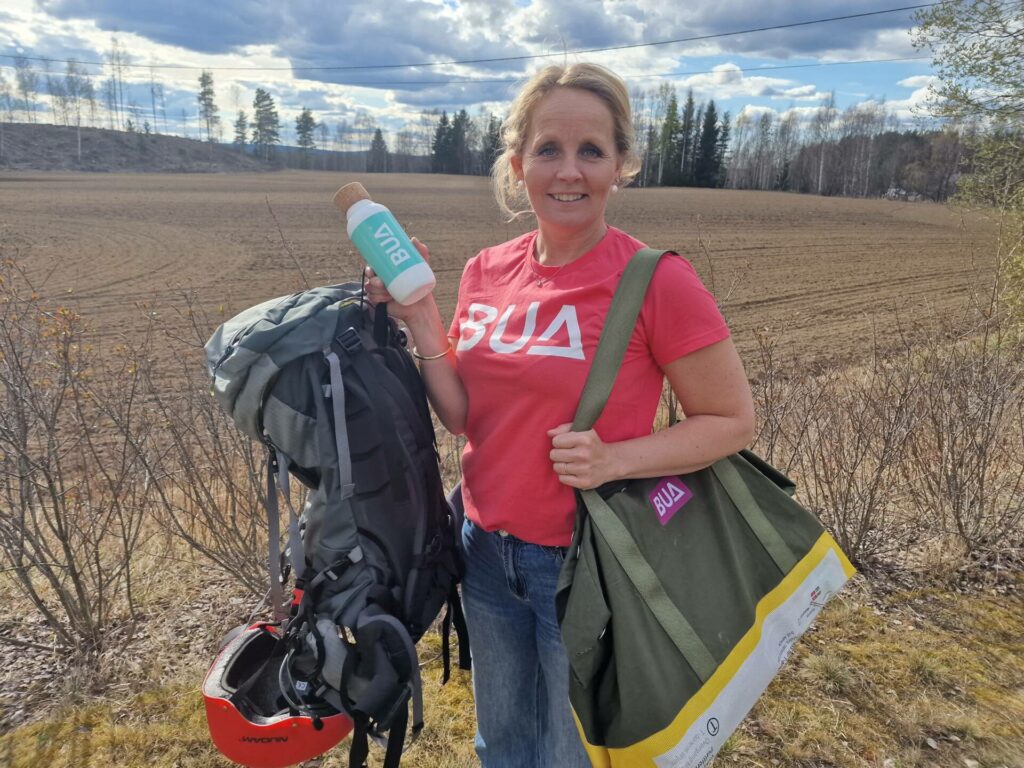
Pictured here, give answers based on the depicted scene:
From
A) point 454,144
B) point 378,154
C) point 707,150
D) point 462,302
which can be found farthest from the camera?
point 378,154

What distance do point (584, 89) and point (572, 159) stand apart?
18cm

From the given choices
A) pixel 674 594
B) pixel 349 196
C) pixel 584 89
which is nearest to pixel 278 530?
pixel 349 196

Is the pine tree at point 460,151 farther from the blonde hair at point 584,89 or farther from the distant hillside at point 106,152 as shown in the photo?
the blonde hair at point 584,89

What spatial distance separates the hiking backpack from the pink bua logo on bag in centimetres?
59

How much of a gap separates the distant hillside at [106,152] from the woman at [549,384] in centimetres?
7605

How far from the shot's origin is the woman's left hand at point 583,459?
4.94 ft

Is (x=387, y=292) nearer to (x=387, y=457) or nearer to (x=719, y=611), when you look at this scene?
(x=387, y=457)

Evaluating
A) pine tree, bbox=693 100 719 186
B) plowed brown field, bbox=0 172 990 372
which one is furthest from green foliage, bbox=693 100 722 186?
plowed brown field, bbox=0 172 990 372

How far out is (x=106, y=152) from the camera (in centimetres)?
7094

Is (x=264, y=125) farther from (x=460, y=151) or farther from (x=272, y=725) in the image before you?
(x=272, y=725)

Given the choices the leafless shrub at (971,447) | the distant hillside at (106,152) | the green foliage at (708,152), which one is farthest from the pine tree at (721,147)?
the leafless shrub at (971,447)

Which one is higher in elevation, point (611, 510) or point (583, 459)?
point (583, 459)

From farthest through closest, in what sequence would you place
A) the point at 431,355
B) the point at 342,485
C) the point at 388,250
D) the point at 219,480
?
the point at 219,480 < the point at 431,355 < the point at 388,250 < the point at 342,485

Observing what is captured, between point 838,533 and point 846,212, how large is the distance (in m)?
45.4
